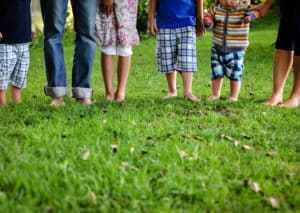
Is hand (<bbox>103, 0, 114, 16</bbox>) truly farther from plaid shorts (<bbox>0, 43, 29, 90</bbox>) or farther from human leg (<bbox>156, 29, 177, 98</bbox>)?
plaid shorts (<bbox>0, 43, 29, 90</bbox>)

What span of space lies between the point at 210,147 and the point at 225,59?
2.53 metres

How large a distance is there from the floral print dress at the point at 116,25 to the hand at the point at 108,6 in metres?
0.04

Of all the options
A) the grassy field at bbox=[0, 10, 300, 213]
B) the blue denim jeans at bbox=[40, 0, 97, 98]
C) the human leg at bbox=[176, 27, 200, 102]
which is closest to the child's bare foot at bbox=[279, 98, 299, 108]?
the grassy field at bbox=[0, 10, 300, 213]

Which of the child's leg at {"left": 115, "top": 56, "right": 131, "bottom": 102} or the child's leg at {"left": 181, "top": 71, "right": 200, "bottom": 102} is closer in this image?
the child's leg at {"left": 115, "top": 56, "right": 131, "bottom": 102}

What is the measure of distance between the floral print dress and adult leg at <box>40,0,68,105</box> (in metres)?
0.63

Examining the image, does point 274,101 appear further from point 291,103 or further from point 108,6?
point 108,6

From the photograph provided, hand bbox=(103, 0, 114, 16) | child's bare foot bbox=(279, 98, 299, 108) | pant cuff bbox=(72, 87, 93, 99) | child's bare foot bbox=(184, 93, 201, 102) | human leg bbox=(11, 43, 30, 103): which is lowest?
child's bare foot bbox=(184, 93, 201, 102)

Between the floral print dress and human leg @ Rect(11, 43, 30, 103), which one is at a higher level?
the floral print dress

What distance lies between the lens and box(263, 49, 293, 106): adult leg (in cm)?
513

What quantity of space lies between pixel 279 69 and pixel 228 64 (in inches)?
23.4

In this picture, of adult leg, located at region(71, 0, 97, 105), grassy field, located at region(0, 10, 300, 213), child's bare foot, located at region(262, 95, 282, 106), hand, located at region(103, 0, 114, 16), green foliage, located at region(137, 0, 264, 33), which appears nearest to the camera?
grassy field, located at region(0, 10, 300, 213)

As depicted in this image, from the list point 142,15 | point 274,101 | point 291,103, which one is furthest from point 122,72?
point 142,15

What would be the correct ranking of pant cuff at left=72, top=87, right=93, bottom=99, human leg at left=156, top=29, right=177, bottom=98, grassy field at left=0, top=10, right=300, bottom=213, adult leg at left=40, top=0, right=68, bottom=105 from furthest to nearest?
human leg at left=156, top=29, right=177, bottom=98 < pant cuff at left=72, top=87, right=93, bottom=99 < adult leg at left=40, top=0, right=68, bottom=105 < grassy field at left=0, top=10, right=300, bottom=213

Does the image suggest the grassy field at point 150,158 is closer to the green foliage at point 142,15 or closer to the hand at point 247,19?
the hand at point 247,19
